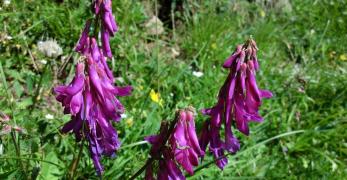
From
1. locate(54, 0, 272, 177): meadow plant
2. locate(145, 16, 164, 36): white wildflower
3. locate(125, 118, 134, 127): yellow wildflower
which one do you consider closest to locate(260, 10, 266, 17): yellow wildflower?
locate(145, 16, 164, 36): white wildflower

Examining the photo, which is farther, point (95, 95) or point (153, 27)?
point (153, 27)

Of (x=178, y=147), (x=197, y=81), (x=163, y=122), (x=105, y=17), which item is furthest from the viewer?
(x=197, y=81)

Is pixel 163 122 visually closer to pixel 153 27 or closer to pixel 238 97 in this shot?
pixel 238 97

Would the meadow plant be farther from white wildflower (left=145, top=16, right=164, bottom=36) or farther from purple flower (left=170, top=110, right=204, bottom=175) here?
white wildflower (left=145, top=16, right=164, bottom=36)

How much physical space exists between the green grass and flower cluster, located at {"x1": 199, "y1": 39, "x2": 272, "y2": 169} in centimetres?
103

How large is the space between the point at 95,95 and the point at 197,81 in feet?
8.77

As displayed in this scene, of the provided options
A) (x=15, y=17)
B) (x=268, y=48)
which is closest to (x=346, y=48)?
(x=268, y=48)

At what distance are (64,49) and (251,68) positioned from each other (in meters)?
2.91

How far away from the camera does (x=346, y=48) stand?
20.2 feet

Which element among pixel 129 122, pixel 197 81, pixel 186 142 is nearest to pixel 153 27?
pixel 197 81

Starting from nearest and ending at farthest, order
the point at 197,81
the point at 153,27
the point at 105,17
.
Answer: the point at 105,17
the point at 197,81
the point at 153,27

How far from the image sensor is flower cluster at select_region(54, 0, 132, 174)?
2.00m

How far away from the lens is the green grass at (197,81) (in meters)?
3.50

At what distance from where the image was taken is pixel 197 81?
4.68 metres
